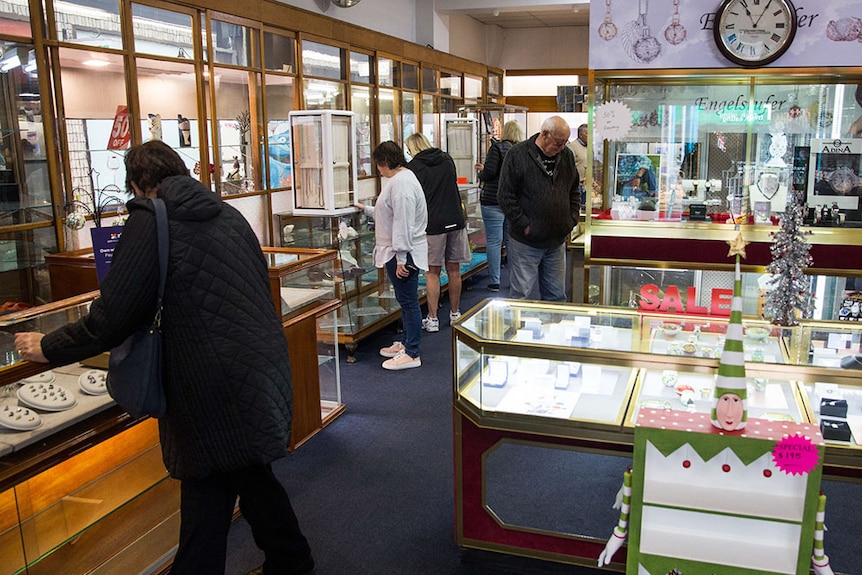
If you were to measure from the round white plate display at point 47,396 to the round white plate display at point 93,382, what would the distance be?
0.21 feet

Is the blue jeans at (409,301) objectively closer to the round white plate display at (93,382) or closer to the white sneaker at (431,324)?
the white sneaker at (431,324)

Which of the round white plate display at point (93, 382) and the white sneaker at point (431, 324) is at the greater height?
the round white plate display at point (93, 382)

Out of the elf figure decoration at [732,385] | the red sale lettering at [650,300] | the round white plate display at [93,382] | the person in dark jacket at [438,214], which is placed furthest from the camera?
the person in dark jacket at [438,214]

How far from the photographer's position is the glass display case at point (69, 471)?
2.38 m

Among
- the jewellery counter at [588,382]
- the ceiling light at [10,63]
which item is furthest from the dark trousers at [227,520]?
the ceiling light at [10,63]

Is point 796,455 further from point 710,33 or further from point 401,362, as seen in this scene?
point 401,362

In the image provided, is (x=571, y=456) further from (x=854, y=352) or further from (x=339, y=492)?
(x=854, y=352)

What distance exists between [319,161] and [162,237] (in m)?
3.61

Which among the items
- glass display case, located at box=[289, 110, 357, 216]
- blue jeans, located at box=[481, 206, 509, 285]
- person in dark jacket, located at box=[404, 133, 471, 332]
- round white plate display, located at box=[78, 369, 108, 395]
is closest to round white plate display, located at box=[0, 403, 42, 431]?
round white plate display, located at box=[78, 369, 108, 395]

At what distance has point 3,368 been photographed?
227cm

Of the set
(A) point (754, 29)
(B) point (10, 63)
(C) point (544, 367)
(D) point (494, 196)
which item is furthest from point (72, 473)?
(D) point (494, 196)

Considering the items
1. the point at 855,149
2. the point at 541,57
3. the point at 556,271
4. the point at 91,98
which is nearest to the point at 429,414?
the point at 556,271

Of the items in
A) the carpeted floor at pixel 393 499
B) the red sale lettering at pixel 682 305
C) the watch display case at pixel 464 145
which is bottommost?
the carpeted floor at pixel 393 499

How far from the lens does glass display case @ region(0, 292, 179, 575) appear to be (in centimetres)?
238
